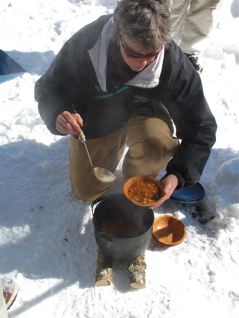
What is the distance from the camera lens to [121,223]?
8.68 ft

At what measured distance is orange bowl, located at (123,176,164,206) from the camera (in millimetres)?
2305

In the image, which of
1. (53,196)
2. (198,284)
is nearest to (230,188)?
(198,284)

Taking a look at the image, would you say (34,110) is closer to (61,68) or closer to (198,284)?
(61,68)

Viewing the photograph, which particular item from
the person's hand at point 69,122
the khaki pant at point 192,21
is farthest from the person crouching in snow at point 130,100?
the khaki pant at point 192,21

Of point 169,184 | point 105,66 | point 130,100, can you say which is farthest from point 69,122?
point 169,184

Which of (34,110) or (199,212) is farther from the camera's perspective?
(34,110)

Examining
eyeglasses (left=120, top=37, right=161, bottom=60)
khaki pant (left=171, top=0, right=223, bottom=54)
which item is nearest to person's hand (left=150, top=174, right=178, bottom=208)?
eyeglasses (left=120, top=37, right=161, bottom=60)

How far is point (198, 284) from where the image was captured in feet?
8.52

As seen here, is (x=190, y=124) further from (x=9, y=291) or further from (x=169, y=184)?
(x=9, y=291)

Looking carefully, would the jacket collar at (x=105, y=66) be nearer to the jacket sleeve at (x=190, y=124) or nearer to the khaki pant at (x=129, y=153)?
the jacket sleeve at (x=190, y=124)

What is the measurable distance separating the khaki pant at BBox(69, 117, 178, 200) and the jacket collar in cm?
41

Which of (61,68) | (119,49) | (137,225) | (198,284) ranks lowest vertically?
(198,284)

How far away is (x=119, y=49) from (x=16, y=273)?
4.77ft

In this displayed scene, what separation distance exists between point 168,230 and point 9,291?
42.7 inches
